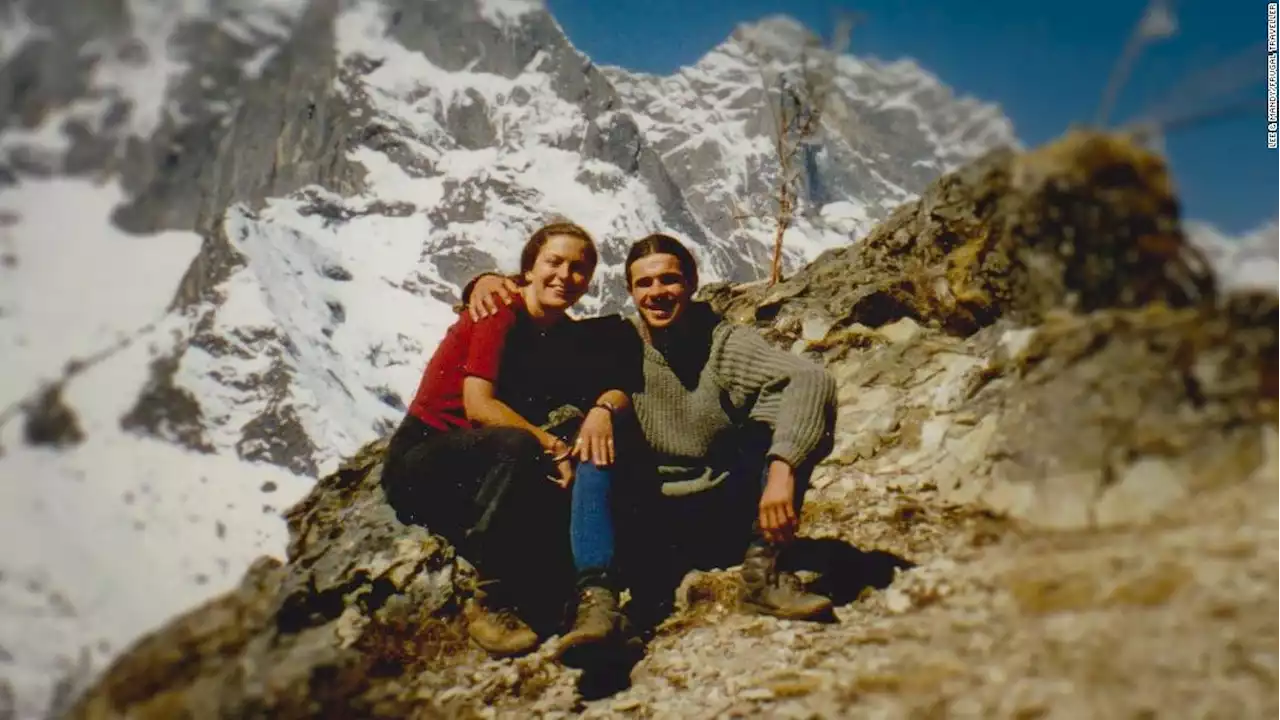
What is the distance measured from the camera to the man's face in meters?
4.80

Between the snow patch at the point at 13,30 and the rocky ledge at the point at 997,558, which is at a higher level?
the snow patch at the point at 13,30

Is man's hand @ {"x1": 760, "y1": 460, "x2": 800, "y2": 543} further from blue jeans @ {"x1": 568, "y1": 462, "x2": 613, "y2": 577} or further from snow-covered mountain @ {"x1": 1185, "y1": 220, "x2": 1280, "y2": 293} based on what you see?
snow-covered mountain @ {"x1": 1185, "y1": 220, "x2": 1280, "y2": 293}

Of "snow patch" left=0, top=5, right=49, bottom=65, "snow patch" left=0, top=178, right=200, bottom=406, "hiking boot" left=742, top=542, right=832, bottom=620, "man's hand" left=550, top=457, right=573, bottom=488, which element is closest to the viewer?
"hiking boot" left=742, top=542, right=832, bottom=620

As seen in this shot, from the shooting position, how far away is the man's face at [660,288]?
4.80 meters

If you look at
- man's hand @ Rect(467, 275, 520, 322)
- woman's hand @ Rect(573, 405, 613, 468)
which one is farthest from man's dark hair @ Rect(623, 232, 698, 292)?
woman's hand @ Rect(573, 405, 613, 468)

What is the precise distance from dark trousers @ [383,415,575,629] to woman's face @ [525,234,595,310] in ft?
3.10

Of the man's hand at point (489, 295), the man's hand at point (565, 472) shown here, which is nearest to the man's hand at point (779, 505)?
the man's hand at point (565, 472)

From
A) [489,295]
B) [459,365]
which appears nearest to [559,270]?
[489,295]

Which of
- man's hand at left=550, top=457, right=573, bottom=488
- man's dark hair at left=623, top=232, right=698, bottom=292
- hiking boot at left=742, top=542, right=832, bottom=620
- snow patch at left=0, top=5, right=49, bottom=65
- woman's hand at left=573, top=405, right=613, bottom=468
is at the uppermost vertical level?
snow patch at left=0, top=5, right=49, bottom=65

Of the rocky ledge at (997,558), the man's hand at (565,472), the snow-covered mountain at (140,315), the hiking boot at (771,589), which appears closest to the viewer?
the rocky ledge at (997,558)

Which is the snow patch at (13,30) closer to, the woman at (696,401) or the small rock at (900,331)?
the woman at (696,401)

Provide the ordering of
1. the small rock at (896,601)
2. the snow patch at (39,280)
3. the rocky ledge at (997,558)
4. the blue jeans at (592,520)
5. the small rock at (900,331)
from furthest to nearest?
the snow patch at (39,280)
the small rock at (900,331)
the blue jeans at (592,520)
the small rock at (896,601)
the rocky ledge at (997,558)

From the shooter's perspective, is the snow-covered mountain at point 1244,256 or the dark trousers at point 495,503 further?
the dark trousers at point 495,503

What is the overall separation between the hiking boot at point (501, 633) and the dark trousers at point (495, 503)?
0.38ft
